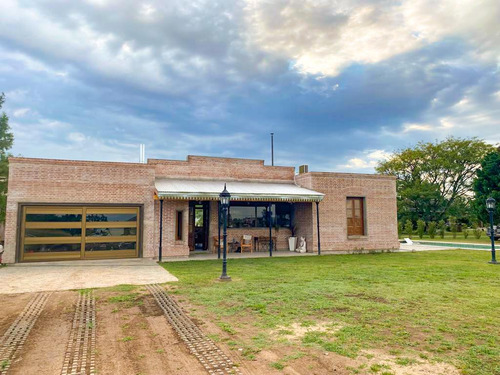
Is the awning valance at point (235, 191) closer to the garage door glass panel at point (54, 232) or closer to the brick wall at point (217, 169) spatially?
the brick wall at point (217, 169)

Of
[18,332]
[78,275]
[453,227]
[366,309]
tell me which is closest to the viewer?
[18,332]

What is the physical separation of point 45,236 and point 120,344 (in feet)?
33.8

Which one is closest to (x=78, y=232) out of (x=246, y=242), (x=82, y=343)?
(x=246, y=242)

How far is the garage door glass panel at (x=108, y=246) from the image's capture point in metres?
12.4

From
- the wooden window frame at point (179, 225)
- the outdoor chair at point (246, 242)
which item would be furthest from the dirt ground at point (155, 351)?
the outdoor chair at point (246, 242)

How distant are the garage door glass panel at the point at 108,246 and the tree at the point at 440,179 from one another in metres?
31.8

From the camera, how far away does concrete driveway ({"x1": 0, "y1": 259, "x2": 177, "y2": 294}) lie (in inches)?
302

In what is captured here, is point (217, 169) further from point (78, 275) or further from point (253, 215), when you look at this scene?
point (78, 275)

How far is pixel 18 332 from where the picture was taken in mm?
4391

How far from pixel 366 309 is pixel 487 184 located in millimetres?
28276

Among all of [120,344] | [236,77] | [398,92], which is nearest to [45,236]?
[120,344]

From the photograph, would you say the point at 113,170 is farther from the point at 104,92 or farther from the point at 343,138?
the point at 343,138

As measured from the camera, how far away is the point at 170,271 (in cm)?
985

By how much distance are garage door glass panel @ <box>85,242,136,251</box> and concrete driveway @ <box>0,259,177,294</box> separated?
0.56 metres
